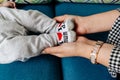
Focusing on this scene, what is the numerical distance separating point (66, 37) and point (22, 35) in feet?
0.61

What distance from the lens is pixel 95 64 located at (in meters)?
0.97

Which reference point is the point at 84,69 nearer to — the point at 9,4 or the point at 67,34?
the point at 67,34

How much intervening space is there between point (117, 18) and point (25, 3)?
550 millimetres

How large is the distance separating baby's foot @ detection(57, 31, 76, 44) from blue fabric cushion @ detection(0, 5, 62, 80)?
9 centimetres

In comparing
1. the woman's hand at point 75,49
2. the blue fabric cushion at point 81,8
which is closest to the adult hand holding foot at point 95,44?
the woman's hand at point 75,49

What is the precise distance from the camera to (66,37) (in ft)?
A: 3.27

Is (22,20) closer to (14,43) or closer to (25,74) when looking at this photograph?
(14,43)

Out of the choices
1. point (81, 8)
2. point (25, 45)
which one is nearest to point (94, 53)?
point (25, 45)

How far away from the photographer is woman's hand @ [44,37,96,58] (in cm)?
94

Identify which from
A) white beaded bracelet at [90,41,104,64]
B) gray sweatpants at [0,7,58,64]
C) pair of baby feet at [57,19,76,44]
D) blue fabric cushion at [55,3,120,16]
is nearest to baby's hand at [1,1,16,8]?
gray sweatpants at [0,7,58,64]

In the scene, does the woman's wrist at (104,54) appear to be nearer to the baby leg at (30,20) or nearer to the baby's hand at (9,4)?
the baby leg at (30,20)

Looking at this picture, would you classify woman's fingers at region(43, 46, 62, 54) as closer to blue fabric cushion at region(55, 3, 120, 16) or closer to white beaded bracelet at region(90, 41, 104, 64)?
white beaded bracelet at region(90, 41, 104, 64)

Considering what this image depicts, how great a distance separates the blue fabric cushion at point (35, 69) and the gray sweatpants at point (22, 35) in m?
0.02

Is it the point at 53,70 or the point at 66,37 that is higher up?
the point at 66,37
